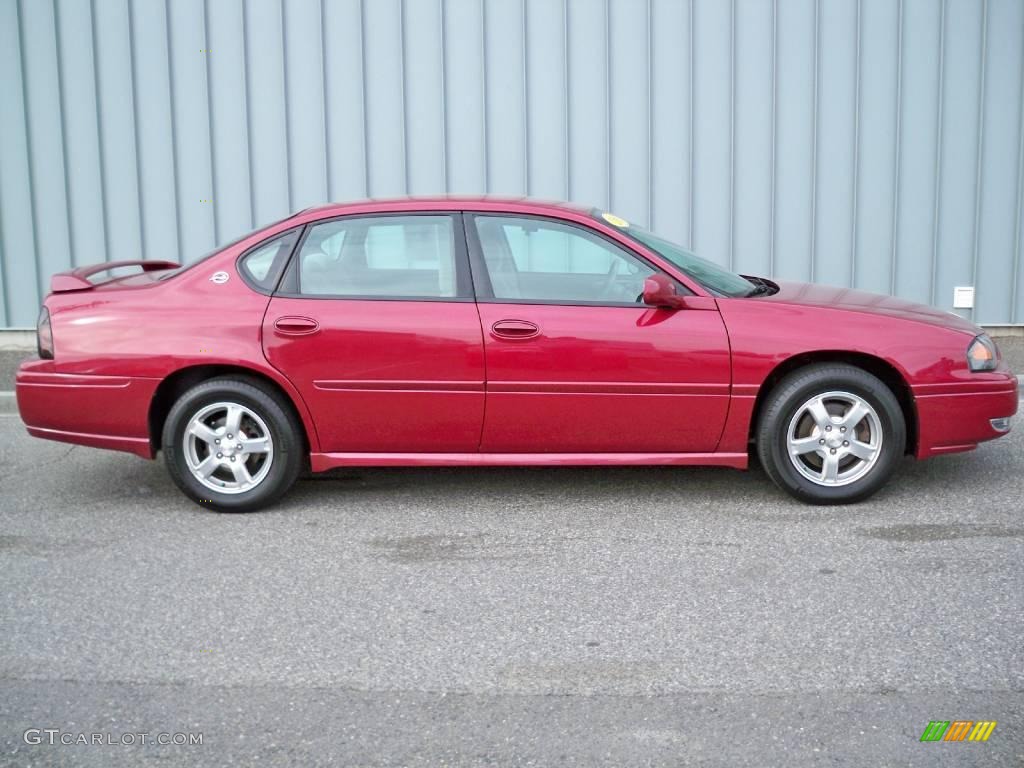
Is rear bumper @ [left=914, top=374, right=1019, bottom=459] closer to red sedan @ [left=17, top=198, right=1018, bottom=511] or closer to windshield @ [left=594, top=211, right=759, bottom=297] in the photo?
red sedan @ [left=17, top=198, right=1018, bottom=511]

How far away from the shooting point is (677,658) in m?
3.63

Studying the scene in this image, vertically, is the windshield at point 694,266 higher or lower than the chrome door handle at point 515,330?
higher

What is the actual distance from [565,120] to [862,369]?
15.1ft

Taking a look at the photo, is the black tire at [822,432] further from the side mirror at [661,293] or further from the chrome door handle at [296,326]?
the chrome door handle at [296,326]

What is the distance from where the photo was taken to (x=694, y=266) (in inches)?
216

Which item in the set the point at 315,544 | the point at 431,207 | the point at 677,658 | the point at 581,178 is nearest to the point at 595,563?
the point at 677,658

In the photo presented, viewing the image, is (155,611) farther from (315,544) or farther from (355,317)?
(355,317)

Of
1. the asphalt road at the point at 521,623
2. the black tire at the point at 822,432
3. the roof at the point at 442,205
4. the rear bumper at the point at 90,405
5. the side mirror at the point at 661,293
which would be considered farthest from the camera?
the roof at the point at 442,205

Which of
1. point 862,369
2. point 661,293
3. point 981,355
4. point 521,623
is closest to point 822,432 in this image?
point 862,369

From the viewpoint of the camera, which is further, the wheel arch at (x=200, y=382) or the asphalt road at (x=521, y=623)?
the wheel arch at (x=200, y=382)

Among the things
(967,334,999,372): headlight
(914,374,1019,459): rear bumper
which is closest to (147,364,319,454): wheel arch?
(914,374,1019,459): rear bumper

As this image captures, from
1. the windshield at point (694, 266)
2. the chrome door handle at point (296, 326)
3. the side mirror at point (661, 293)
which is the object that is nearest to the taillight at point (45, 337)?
the chrome door handle at point (296, 326)

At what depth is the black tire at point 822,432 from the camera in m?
5.12

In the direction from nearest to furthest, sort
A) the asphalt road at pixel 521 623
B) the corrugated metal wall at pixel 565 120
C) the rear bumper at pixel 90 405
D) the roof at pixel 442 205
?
1. the asphalt road at pixel 521 623
2. the rear bumper at pixel 90 405
3. the roof at pixel 442 205
4. the corrugated metal wall at pixel 565 120
